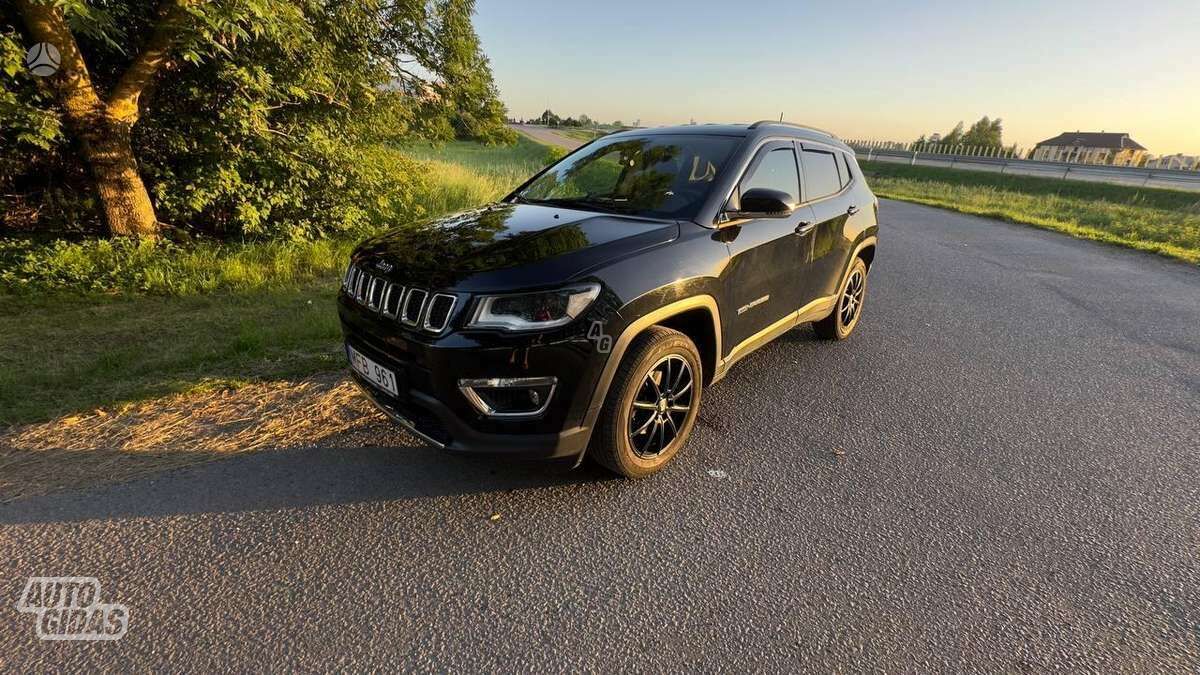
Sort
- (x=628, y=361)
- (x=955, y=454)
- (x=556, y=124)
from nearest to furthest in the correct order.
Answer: (x=628, y=361) < (x=955, y=454) < (x=556, y=124)

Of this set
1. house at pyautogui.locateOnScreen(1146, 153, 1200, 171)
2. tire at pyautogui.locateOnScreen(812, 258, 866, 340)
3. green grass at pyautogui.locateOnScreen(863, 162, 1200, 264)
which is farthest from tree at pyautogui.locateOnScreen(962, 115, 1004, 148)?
tire at pyautogui.locateOnScreen(812, 258, 866, 340)

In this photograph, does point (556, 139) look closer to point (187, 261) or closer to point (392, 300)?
point (187, 261)

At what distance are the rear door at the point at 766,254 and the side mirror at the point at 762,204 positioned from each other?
0.06 meters

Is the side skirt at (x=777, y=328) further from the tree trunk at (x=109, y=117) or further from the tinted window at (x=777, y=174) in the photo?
the tree trunk at (x=109, y=117)

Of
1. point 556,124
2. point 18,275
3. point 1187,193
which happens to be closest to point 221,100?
point 18,275

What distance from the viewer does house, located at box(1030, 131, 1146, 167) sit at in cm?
7344

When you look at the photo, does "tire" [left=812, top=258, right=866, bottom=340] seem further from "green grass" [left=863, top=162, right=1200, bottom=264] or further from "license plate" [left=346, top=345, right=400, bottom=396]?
"green grass" [left=863, top=162, right=1200, bottom=264]

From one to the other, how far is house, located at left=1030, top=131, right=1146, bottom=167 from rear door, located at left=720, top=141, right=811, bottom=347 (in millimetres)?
87786

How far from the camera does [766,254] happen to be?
3322 millimetres

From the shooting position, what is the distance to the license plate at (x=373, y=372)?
8.29 feet

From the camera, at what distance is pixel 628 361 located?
2.55 meters

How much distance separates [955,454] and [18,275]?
7566 mm

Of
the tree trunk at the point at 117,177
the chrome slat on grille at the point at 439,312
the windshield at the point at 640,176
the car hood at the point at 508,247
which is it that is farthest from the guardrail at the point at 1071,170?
the chrome slat on grille at the point at 439,312

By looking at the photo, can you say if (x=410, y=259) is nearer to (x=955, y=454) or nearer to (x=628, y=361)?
(x=628, y=361)
